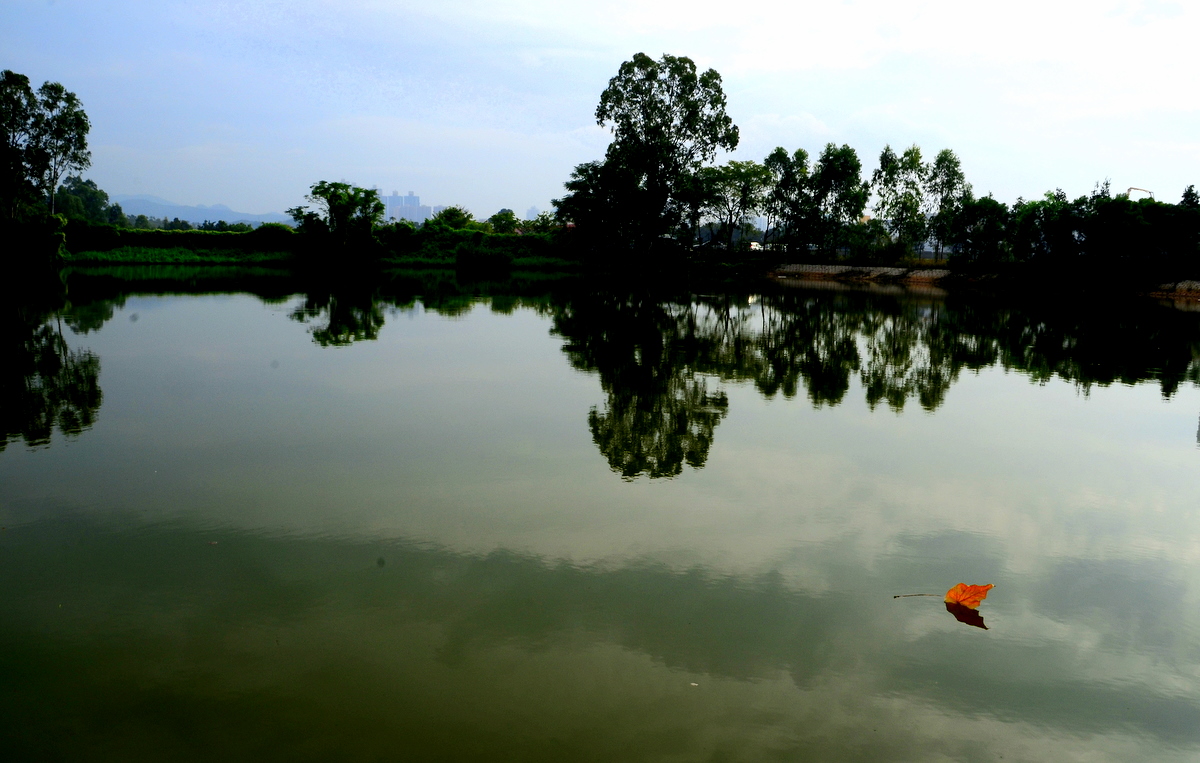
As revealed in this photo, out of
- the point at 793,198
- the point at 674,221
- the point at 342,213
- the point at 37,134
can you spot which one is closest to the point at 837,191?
the point at 793,198

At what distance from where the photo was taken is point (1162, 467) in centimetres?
831

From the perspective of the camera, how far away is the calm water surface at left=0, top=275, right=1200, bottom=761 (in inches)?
144

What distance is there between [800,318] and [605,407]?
46.2ft

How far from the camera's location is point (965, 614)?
480 cm

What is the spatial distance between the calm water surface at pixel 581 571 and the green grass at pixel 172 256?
3381cm

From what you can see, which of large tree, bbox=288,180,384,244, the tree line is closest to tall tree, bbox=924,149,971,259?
the tree line

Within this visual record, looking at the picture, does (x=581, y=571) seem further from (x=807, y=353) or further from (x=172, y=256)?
(x=172, y=256)

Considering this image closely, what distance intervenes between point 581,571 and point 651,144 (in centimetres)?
4196

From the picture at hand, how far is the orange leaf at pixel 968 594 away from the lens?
Answer: 16.0ft

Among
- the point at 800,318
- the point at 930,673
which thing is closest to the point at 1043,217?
the point at 800,318

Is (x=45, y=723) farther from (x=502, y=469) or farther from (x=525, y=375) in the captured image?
(x=525, y=375)

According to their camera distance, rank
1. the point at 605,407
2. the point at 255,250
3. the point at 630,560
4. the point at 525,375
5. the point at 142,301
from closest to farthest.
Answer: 1. the point at 630,560
2. the point at 605,407
3. the point at 525,375
4. the point at 142,301
5. the point at 255,250

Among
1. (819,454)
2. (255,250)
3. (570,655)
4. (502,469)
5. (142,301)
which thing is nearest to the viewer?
(570,655)

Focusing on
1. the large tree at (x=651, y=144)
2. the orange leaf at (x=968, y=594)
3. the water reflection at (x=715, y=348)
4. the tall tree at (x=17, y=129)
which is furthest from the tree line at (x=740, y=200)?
the orange leaf at (x=968, y=594)
